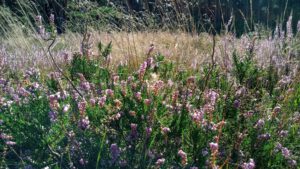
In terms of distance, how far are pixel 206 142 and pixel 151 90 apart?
43 cm

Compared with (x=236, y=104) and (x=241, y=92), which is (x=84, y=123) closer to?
(x=236, y=104)

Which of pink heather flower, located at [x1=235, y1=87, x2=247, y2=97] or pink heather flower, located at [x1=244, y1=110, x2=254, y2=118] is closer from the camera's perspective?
pink heather flower, located at [x1=244, y1=110, x2=254, y2=118]

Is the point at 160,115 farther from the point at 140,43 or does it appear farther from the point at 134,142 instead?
the point at 140,43

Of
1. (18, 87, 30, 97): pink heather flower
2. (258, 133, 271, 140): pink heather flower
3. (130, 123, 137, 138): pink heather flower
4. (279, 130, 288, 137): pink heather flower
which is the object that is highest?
(18, 87, 30, 97): pink heather flower

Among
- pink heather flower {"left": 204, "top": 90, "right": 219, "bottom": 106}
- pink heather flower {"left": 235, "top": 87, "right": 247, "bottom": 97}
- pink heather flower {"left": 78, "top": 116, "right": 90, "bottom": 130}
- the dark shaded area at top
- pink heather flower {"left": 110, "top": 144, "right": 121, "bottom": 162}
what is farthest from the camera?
the dark shaded area at top

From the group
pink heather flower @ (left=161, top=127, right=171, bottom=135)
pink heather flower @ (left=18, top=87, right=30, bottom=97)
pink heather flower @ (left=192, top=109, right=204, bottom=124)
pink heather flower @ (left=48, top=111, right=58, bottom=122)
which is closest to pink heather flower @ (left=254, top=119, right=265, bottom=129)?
pink heather flower @ (left=192, top=109, right=204, bottom=124)

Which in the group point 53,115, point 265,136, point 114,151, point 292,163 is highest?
point 53,115

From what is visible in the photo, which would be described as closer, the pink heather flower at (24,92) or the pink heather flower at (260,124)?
the pink heather flower at (260,124)

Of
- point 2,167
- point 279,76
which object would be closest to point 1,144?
point 2,167

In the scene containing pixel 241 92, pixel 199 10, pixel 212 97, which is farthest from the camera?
pixel 199 10

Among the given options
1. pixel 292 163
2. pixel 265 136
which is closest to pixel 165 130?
pixel 265 136

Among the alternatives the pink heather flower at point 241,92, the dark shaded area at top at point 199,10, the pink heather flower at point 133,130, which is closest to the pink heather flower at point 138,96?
the pink heather flower at point 133,130

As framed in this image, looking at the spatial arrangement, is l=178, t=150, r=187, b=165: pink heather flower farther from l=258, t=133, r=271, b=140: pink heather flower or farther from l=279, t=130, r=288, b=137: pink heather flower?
l=279, t=130, r=288, b=137: pink heather flower

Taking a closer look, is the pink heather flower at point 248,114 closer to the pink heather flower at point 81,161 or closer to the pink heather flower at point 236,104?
the pink heather flower at point 236,104
